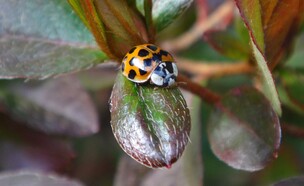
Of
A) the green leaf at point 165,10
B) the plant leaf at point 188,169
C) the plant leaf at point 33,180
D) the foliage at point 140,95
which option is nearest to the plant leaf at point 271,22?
the foliage at point 140,95

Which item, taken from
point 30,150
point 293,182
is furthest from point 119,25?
point 30,150

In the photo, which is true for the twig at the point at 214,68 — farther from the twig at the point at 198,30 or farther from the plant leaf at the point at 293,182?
the plant leaf at the point at 293,182

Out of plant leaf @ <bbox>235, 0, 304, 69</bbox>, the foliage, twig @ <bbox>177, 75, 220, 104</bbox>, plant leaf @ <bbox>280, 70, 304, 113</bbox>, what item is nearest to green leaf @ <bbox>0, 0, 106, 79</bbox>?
the foliage

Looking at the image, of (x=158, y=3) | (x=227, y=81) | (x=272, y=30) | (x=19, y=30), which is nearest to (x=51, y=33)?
(x=19, y=30)

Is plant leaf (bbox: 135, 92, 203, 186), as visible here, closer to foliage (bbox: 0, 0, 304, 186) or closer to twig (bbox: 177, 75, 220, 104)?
foliage (bbox: 0, 0, 304, 186)

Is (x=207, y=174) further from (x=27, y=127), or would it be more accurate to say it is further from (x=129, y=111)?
(x=129, y=111)
